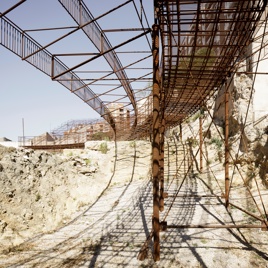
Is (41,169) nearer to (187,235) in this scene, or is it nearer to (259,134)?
(187,235)

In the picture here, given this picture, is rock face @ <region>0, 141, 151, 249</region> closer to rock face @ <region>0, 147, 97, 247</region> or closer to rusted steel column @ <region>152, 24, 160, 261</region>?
rock face @ <region>0, 147, 97, 247</region>

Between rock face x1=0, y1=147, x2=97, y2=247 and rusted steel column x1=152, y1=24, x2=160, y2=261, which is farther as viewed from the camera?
rock face x1=0, y1=147, x2=97, y2=247

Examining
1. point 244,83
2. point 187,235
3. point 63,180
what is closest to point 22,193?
point 63,180

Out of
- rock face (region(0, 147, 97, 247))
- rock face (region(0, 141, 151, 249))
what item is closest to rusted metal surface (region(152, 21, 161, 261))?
rock face (region(0, 141, 151, 249))

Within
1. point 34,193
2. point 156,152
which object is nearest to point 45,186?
point 34,193

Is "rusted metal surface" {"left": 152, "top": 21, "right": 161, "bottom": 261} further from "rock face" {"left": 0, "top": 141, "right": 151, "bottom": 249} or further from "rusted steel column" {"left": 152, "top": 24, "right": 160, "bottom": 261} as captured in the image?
"rock face" {"left": 0, "top": 141, "right": 151, "bottom": 249}

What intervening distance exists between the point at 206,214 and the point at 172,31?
6.56 meters

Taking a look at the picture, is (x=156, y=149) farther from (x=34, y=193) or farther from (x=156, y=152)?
(x=34, y=193)

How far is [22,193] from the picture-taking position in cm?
905

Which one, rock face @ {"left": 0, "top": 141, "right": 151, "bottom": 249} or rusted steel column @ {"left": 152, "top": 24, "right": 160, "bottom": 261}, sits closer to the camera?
rusted steel column @ {"left": 152, "top": 24, "right": 160, "bottom": 261}

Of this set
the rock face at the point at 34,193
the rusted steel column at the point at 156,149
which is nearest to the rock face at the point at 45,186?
the rock face at the point at 34,193

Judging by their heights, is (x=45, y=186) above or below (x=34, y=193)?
above

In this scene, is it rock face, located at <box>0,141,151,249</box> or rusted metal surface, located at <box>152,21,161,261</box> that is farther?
rock face, located at <box>0,141,151,249</box>

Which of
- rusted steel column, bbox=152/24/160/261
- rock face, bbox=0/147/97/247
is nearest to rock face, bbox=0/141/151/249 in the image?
rock face, bbox=0/147/97/247
